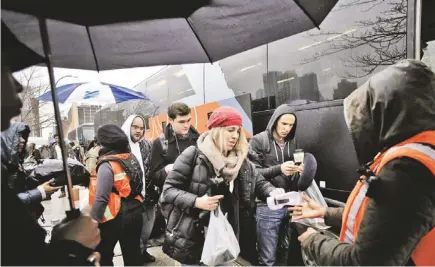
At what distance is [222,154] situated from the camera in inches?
104

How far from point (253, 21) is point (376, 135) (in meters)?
1.22

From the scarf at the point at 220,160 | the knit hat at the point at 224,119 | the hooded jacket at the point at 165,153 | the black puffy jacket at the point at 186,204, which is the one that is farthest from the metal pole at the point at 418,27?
the hooded jacket at the point at 165,153

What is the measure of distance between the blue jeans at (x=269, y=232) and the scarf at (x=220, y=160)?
125 cm

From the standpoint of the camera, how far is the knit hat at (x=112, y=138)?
3.33 meters

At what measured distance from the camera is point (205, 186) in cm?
246

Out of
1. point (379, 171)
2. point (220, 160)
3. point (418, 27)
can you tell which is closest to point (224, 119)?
point (220, 160)

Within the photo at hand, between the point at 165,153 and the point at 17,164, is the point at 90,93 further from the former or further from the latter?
the point at 17,164

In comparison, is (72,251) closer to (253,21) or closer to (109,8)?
(109,8)

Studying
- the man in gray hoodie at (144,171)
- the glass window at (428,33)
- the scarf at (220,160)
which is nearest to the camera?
the scarf at (220,160)

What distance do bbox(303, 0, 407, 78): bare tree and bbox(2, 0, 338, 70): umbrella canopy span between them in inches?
53.0

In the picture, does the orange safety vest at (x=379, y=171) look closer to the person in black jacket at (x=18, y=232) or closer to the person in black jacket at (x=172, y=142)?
the person in black jacket at (x=18, y=232)

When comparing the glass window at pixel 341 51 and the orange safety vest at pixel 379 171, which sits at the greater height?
the glass window at pixel 341 51

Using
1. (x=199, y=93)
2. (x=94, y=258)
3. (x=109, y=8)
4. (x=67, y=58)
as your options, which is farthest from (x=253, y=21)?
(x=199, y=93)

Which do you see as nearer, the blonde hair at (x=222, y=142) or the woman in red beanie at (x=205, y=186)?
the woman in red beanie at (x=205, y=186)
